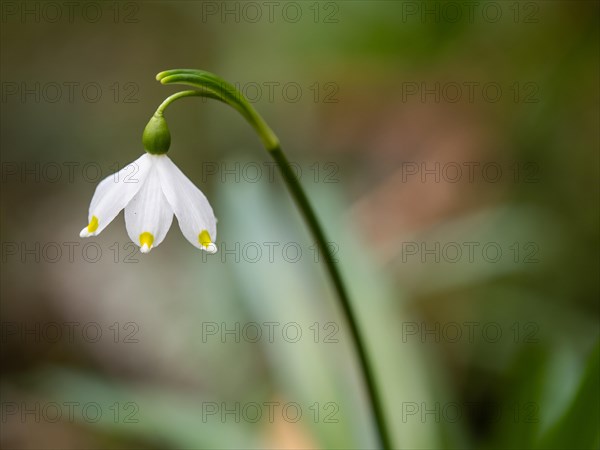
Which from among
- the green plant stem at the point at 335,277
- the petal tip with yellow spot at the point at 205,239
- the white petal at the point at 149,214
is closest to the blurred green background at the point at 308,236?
the green plant stem at the point at 335,277

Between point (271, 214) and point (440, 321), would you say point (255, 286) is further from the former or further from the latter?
point (440, 321)

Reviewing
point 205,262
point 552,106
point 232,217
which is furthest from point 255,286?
point 552,106

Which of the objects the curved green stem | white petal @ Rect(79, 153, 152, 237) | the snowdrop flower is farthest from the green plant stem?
white petal @ Rect(79, 153, 152, 237)

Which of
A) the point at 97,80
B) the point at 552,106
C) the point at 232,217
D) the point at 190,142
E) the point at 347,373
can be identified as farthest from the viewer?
the point at 97,80

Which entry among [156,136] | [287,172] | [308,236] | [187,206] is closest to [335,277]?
[287,172]

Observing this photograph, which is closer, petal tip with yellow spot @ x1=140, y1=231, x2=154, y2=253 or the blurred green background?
petal tip with yellow spot @ x1=140, y1=231, x2=154, y2=253

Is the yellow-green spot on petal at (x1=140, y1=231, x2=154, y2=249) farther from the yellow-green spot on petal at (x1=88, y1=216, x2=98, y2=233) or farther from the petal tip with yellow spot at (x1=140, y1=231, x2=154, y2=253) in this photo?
the yellow-green spot on petal at (x1=88, y1=216, x2=98, y2=233)

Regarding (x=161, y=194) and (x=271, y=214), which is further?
(x=271, y=214)
